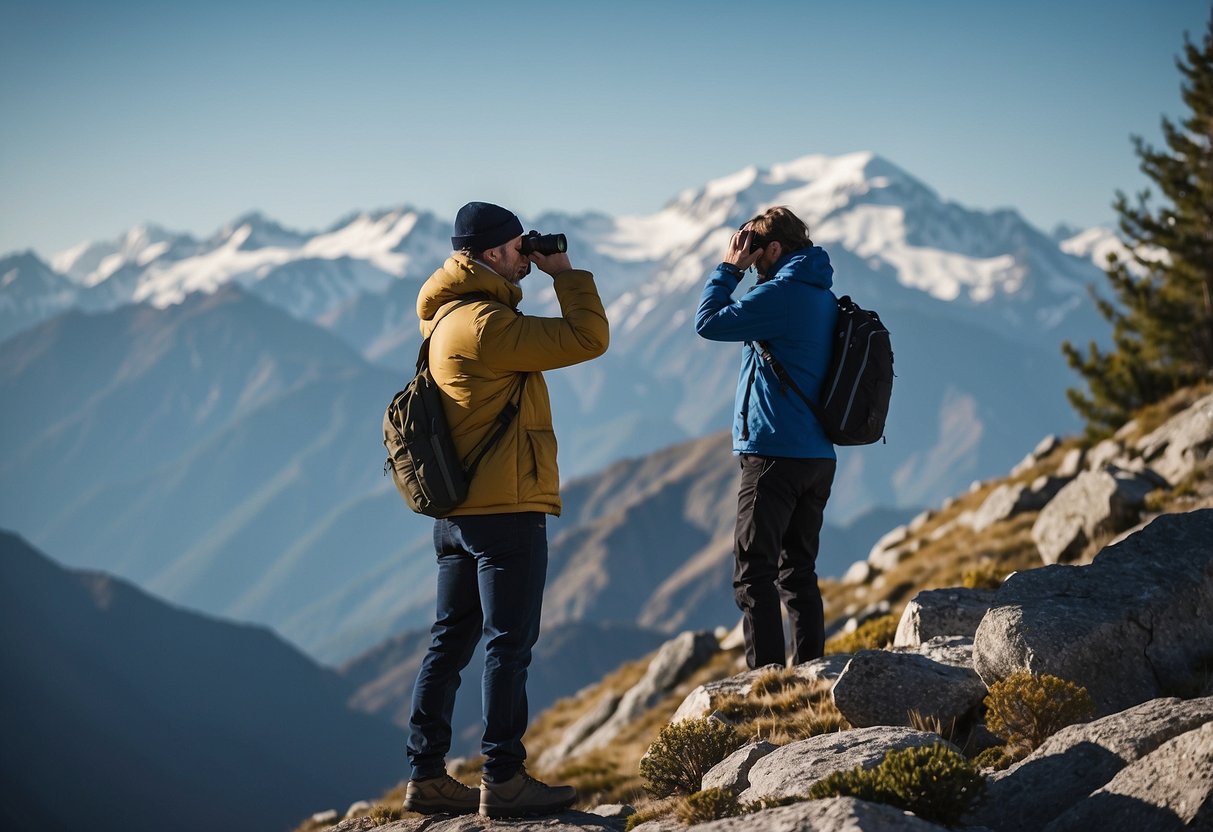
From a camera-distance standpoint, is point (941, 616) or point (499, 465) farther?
point (941, 616)

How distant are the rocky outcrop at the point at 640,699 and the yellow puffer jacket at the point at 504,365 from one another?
15689 mm

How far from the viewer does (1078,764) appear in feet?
20.8

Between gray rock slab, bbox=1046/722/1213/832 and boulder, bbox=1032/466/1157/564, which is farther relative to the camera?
boulder, bbox=1032/466/1157/564

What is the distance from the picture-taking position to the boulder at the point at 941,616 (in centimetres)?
1000

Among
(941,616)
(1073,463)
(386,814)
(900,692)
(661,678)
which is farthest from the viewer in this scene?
(1073,463)

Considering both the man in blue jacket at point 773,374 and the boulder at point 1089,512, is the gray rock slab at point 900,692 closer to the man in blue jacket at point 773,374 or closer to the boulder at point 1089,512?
the man in blue jacket at point 773,374

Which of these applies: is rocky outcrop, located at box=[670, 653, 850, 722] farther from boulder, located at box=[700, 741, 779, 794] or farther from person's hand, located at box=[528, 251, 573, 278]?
person's hand, located at box=[528, 251, 573, 278]

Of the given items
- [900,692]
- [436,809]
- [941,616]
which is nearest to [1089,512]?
[941,616]

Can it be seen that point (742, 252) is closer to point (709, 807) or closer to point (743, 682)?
point (743, 682)

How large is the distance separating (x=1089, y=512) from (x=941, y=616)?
634cm

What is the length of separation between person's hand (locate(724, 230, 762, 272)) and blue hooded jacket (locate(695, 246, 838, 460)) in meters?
0.11

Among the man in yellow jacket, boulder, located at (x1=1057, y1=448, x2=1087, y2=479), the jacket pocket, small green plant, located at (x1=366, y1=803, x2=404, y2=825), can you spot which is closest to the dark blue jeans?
the man in yellow jacket

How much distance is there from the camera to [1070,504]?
15758mm

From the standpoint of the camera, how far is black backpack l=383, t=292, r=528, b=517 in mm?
6789
